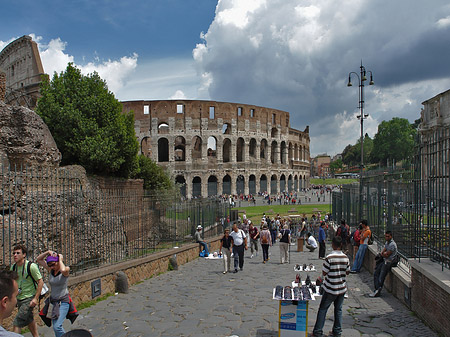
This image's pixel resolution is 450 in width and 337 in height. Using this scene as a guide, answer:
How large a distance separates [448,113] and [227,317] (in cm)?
2662

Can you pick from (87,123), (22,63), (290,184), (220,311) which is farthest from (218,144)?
(220,311)

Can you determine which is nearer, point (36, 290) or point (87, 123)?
point (36, 290)

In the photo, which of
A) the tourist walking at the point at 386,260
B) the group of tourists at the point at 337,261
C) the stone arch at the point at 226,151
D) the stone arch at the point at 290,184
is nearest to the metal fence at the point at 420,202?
the tourist walking at the point at 386,260

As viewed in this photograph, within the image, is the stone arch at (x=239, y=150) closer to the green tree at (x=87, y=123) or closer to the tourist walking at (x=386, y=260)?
the green tree at (x=87, y=123)

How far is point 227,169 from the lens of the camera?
45.7 m

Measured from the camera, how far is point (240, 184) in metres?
46.8

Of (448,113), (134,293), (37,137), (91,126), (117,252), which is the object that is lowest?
(134,293)

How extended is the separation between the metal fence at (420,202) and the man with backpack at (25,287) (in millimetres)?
4912

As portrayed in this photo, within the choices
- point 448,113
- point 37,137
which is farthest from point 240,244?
point 448,113

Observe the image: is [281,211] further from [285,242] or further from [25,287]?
[25,287]

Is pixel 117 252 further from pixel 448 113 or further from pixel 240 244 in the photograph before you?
pixel 448 113

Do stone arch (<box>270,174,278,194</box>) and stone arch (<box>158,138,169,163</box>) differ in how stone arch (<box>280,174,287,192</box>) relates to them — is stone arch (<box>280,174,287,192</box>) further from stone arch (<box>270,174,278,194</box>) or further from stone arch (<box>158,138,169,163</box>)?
stone arch (<box>158,138,169,163</box>)

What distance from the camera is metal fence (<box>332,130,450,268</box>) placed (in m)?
4.86

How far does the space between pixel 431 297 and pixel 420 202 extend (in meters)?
1.47
